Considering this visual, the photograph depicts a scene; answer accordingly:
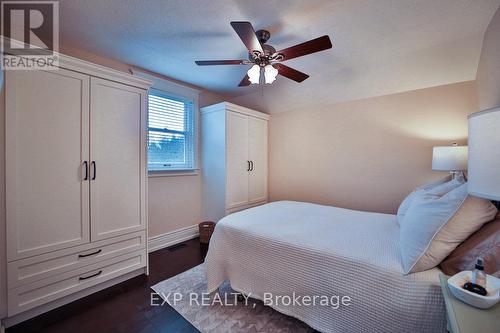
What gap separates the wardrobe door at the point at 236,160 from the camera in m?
3.27

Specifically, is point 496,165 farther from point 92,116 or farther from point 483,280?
point 92,116

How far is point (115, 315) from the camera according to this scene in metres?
1.75

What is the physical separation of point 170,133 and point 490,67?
3.47 m

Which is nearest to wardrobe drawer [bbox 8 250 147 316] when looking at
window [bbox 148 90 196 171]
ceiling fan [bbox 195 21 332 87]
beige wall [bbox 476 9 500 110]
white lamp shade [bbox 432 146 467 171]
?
window [bbox 148 90 196 171]

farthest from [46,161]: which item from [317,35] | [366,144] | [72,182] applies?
[366,144]

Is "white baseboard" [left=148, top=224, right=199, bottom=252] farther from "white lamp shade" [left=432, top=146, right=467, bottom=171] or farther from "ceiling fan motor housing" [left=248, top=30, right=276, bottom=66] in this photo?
"white lamp shade" [left=432, top=146, right=467, bottom=171]

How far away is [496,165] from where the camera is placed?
0.73 meters

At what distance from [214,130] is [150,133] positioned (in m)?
0.90

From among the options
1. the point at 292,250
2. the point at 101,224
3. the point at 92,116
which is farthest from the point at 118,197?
the point at 292,250

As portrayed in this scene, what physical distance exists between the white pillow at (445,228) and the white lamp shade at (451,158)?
1.26 metres

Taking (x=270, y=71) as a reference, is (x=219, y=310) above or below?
below

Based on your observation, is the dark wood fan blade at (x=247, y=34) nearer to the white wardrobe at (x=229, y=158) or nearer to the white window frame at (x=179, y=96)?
the white wardrobe at (x=229, y=158)

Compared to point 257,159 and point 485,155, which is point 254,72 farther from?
point 257,159

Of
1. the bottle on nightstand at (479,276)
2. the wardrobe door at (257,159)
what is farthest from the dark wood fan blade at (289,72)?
the bottle on nightstand at (479,276)
